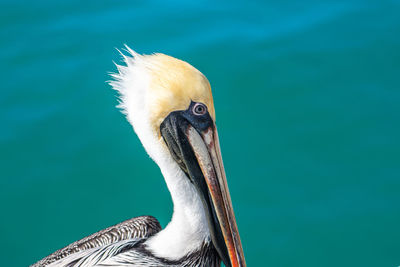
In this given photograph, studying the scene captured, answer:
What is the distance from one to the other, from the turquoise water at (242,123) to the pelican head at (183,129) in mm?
1324

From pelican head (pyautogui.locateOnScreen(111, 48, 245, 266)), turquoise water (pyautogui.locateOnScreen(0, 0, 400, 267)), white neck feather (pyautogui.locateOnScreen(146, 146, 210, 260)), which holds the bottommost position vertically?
white neck feather (pyautogui.locateOnScreen(146, 146, 210, 260))

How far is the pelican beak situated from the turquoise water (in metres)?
1.29

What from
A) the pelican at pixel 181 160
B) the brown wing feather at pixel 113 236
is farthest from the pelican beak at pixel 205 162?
the brown wing feather at pixel 113 236

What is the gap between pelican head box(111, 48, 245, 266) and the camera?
1.84 metres

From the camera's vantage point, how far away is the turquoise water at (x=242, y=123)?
3244 millimetres

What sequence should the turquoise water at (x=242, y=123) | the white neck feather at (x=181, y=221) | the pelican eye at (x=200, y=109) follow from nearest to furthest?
the pelican eye at (x=200, y=109) → the white neck feather at (x=181, y=221) → the turquoise water at (x=242, y=123)

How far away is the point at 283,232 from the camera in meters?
3.20

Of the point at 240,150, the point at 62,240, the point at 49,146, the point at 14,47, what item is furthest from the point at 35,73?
the point at 240,150

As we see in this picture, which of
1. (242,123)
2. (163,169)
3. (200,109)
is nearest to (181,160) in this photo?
(163,169)

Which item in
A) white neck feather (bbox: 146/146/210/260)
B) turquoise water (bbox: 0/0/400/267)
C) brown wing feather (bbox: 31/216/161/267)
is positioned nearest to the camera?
white neck feather (bbox: 146/146/210/260)

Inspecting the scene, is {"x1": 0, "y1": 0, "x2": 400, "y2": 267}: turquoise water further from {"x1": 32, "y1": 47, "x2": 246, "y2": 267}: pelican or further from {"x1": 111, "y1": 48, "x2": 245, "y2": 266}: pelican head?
{"x1": 111, "y1": 48, "x2": 245, "y2": 266}: pelican head

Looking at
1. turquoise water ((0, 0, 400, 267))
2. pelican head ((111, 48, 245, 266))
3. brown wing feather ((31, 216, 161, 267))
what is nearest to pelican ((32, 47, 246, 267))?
pelican head ((111, 48, 245, 266))

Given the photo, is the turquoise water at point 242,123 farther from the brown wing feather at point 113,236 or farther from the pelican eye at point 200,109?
the pelican eye at point 200,109

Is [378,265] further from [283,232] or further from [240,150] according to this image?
[240,150]
